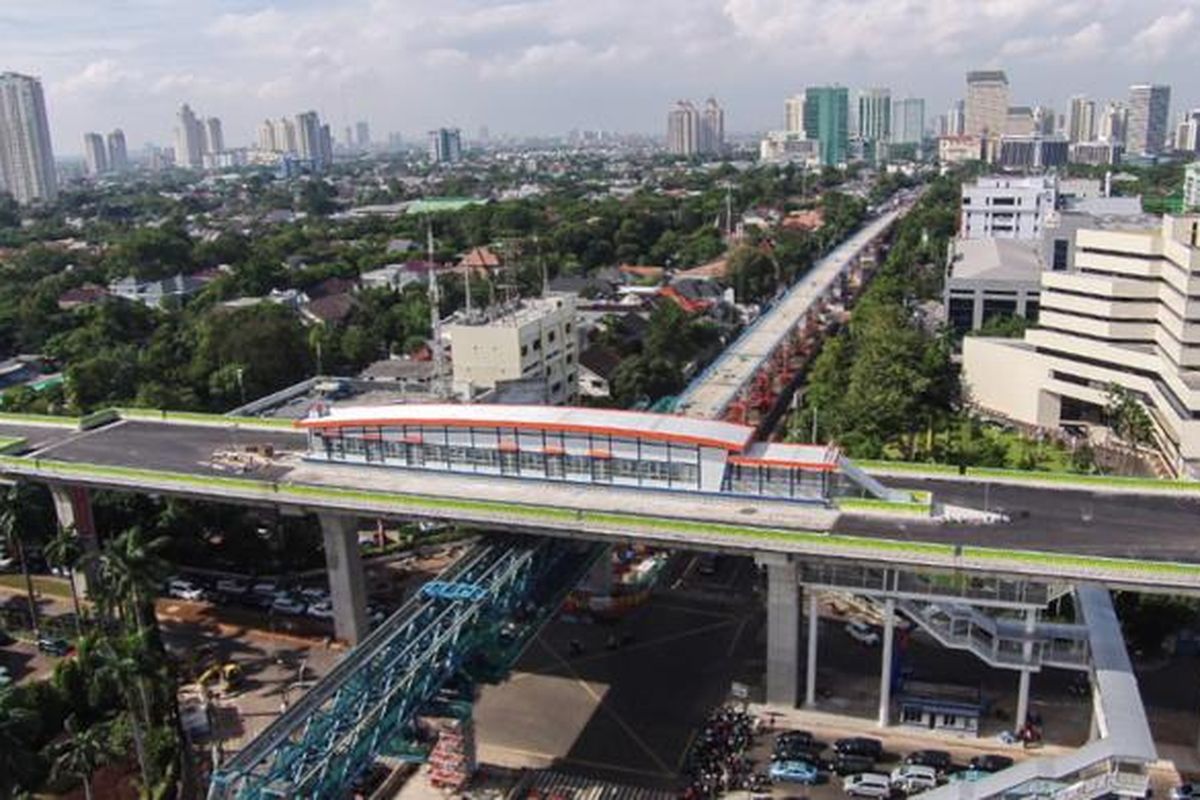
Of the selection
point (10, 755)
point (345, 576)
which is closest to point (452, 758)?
point (345, 576)

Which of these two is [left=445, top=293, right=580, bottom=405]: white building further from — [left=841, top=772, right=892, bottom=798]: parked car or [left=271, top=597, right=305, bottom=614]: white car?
[left=841, top=772, right=892, bottom=798]: parked car

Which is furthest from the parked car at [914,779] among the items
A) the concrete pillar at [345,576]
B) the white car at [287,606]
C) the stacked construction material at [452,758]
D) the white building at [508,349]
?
the white building at [508,349]

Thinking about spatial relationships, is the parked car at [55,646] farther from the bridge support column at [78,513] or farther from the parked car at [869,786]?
the parked car at [869,786]

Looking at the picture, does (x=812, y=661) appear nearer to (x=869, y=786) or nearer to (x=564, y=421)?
(x=869, y=786)

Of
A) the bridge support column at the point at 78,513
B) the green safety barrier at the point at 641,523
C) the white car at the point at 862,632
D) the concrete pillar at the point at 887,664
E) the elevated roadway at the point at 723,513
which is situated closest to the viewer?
the green safety barrier at the point at 641,523

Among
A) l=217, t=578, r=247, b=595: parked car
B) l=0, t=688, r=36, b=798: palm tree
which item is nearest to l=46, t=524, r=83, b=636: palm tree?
l=217, t=578, r=247, b=595: parked car

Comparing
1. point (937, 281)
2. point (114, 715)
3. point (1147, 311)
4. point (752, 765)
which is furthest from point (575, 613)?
point (937, 281)
